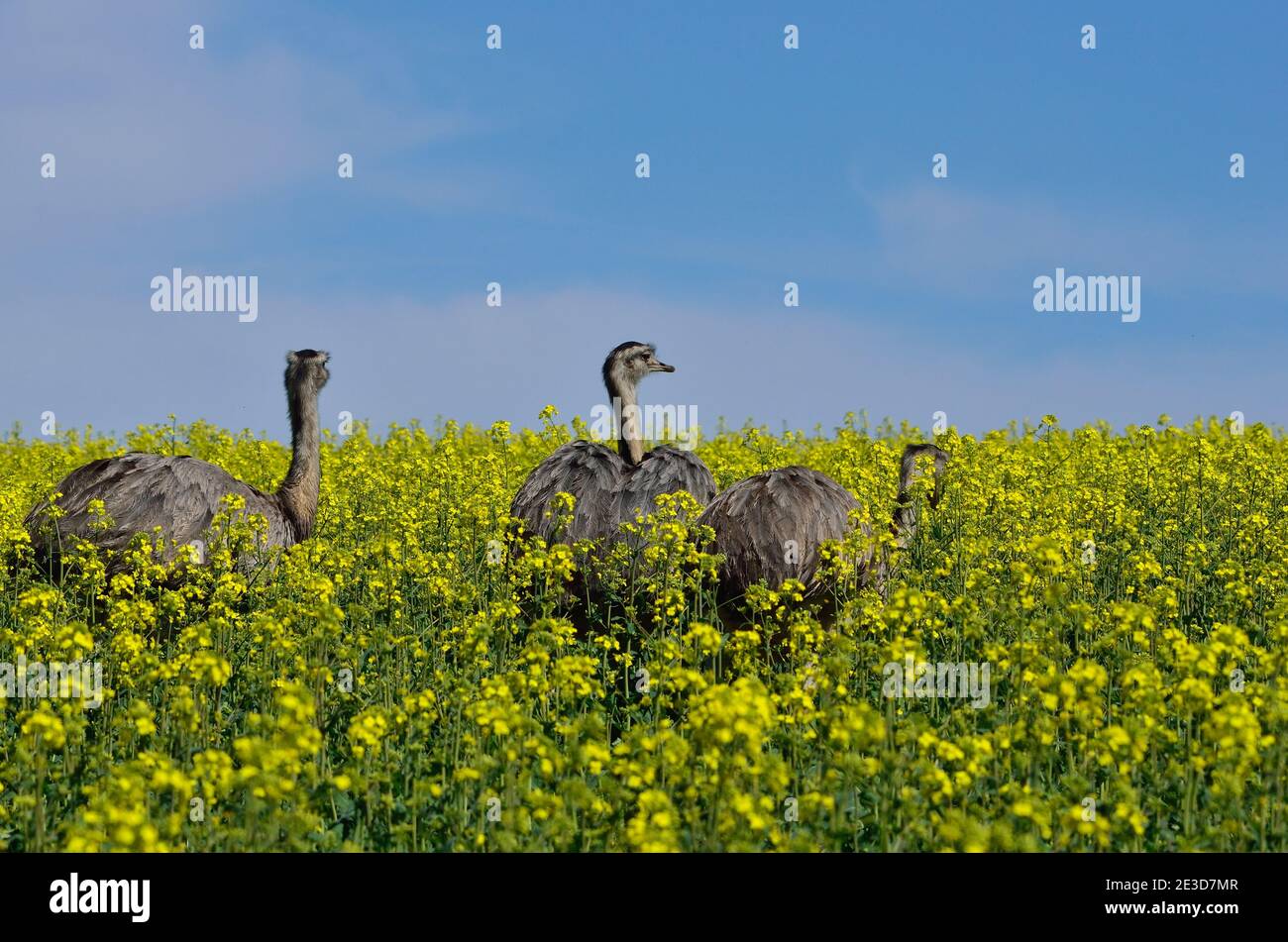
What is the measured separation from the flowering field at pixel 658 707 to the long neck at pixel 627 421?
4.93ft

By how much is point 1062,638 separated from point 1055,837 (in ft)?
14.5

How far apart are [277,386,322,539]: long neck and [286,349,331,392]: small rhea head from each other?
12 cm

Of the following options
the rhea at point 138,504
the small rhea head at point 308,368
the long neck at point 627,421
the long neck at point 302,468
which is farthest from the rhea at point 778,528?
the small rhea head at point 308,368

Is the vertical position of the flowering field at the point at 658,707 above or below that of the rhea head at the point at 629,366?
below

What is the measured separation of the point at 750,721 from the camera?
5.31 meters

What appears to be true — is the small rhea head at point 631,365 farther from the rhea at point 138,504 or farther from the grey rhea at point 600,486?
the rhea at point 138,504

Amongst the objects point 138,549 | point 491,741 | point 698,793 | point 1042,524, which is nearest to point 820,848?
point 698,793

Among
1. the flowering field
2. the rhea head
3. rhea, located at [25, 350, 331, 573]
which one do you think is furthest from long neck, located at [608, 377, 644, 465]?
rhea, located at [25, 350, 331, 573]

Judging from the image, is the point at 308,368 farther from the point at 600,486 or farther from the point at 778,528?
the point at 778,528

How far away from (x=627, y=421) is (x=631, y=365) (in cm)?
105

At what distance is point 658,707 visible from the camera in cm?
745

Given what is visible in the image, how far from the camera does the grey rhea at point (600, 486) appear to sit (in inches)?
430

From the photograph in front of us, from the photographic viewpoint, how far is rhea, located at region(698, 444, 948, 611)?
9.86 metres

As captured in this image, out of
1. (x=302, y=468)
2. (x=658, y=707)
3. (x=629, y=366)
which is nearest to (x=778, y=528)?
(x=658, y=707)
